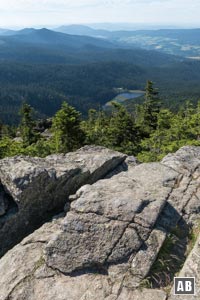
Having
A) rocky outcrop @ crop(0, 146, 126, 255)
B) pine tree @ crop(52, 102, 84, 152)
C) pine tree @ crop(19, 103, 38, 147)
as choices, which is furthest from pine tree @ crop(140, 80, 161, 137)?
rocky outcrop @ crop(0, 146, 126, 255)

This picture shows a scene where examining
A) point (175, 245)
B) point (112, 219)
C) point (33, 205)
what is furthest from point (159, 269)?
point (33, 205)

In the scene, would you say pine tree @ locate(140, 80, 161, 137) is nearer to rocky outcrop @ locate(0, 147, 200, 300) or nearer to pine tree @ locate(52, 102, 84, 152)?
pine tree @ locate(52, 102, 84, 152)

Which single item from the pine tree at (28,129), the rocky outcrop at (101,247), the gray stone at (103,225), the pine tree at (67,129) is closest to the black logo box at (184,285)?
the rocky outcrop at (101,247)

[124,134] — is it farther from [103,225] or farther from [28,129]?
[103,225]

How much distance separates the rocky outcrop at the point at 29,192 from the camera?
1352cm

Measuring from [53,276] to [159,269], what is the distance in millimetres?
4001

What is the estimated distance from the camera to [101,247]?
449 inches

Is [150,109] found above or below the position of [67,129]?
above

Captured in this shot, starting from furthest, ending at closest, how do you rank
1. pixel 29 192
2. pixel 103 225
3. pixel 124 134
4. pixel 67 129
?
pixel 124 134 < pixel 67 129 < pixel 29 192 < pixel 103 225

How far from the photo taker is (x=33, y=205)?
14102 mm

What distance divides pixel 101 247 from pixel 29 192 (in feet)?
14.4

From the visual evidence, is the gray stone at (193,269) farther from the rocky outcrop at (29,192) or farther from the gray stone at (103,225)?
the rocky outcrop at (29,192)

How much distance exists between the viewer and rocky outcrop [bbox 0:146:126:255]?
1352cm

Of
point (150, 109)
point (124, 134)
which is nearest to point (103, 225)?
point (124, 134)
